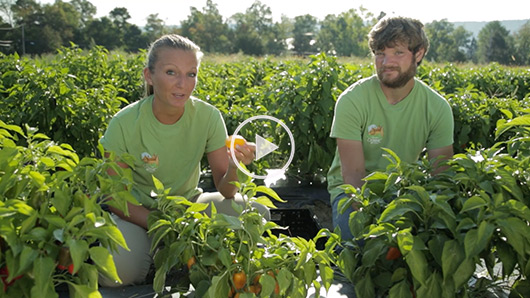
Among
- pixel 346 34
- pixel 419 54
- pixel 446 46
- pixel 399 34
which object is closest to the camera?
pixel 399 34

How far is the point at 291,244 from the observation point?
1535 millimetres

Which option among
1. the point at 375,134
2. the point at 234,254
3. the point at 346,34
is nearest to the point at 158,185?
the point at 234,254

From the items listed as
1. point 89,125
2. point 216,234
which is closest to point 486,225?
point 216,234

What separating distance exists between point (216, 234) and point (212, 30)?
56590 millimetres

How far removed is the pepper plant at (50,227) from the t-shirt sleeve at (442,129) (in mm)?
1668

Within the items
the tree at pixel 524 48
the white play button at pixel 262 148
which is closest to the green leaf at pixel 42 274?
the white play button at pixel 262 148

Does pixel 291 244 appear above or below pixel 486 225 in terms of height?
below

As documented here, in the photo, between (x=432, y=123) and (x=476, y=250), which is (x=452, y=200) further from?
(x=432, y=123)

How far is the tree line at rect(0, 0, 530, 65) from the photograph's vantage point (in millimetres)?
44250

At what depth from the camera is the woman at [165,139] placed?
227 centimetres

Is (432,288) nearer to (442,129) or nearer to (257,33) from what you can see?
(442,129)

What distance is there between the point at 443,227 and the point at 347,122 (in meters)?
1.02

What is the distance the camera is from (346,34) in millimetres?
55562

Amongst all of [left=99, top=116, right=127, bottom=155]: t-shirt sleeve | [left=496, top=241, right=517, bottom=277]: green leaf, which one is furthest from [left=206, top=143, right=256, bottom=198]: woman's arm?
[left=496, top=241, right=517, bottom=277]: green leaf
